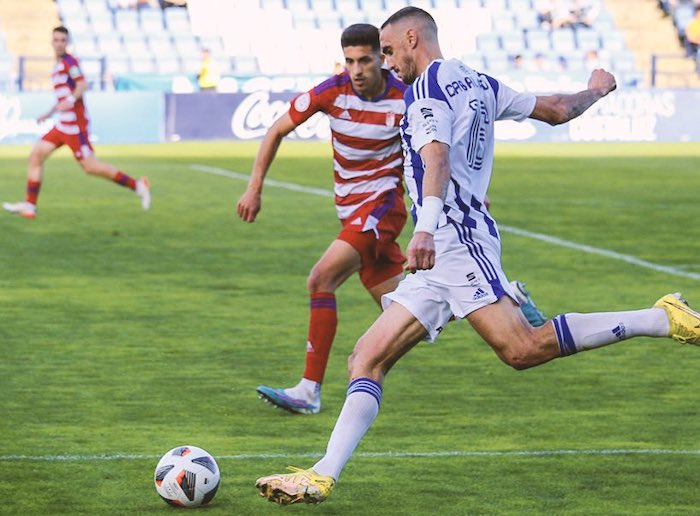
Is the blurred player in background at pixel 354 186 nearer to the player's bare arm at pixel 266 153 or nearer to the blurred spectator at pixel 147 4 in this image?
the player's bare arm at pixel 266 153

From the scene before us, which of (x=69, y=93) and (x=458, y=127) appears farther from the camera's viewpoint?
(x=69, y=93)

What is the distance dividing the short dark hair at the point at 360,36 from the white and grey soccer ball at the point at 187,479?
224cm

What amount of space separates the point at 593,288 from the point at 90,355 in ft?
14.7

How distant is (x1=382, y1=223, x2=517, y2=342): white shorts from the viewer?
5660 millimetres

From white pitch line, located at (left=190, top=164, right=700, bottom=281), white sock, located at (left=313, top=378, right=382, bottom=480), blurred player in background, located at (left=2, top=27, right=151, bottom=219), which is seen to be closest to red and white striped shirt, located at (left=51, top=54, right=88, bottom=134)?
blurred player in background, located at (left=2, top=27, right=151, bottom=219)

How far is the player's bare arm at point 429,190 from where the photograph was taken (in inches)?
207

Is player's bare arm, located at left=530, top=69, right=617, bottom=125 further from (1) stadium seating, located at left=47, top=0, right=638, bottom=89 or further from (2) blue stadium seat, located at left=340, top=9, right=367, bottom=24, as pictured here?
(2) blue stadium seat, located at left=340, top=9, right=367, bottom=24

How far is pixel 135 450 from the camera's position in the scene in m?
6.54

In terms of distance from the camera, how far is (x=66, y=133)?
17.2 metres

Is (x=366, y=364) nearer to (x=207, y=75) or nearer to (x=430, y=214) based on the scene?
(x=430, y=214)

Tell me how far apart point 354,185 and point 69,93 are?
394 inches

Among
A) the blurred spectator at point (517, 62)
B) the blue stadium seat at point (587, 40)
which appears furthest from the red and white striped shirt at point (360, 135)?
the blue stadium seat at point (587, 40)

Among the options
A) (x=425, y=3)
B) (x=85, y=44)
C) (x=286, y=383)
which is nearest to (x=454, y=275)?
(x=286, y=383)

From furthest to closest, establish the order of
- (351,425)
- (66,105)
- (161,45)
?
(161,45)
(66,105)
(351,425)
